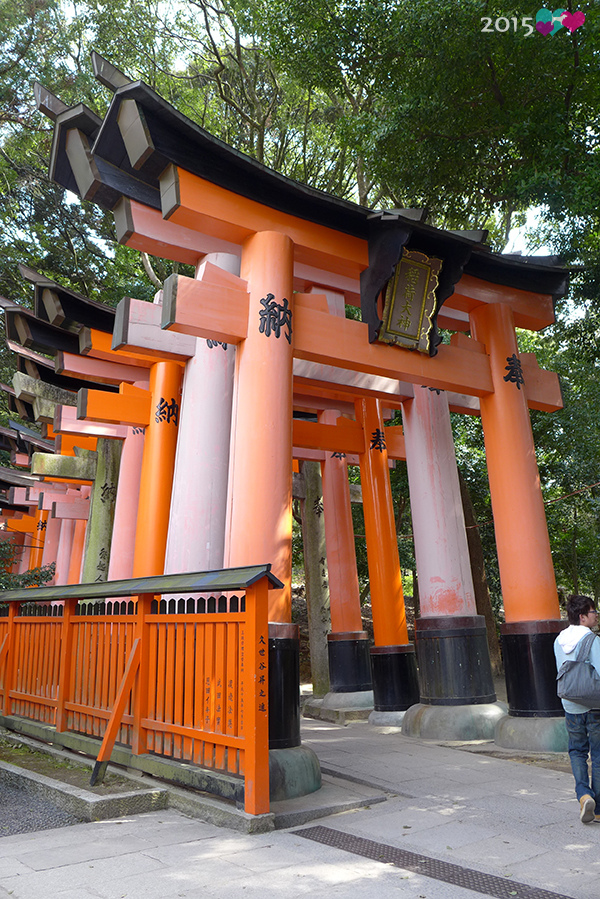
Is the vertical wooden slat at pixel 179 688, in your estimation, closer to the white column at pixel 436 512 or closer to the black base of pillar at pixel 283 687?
the black base of pillar at pixel 283 687

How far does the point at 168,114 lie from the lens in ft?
18.5

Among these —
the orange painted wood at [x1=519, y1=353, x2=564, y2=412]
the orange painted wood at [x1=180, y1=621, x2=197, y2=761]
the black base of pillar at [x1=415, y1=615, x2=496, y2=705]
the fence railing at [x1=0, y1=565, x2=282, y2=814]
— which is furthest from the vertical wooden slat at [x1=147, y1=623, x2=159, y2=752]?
the orange painted wood at [x1=519, y1=353, x2=564, y2=412]

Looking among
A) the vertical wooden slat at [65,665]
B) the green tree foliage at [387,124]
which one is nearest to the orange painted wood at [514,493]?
the green tree foliage at [387,124]

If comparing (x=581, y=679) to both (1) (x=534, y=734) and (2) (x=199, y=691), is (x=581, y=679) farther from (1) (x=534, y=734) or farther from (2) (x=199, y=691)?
(1) (x=534, y=734)

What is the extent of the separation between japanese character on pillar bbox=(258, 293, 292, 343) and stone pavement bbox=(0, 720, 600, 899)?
389 cm

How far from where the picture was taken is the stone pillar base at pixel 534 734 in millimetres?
6887

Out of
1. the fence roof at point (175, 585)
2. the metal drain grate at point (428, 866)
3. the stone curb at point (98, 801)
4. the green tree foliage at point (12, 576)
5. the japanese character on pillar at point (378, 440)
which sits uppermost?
the japanese character on pillar at point (378, 440)

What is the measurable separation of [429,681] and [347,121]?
8.70m

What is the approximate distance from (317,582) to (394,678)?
402cm

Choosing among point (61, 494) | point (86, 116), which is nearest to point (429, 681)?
point (86, 116)

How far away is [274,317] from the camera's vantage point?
6.05m

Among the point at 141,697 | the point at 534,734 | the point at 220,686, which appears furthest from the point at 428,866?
the point at 534,734

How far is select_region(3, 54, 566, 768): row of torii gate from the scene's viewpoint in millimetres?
5812

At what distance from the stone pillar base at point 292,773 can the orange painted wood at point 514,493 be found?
337 cm
